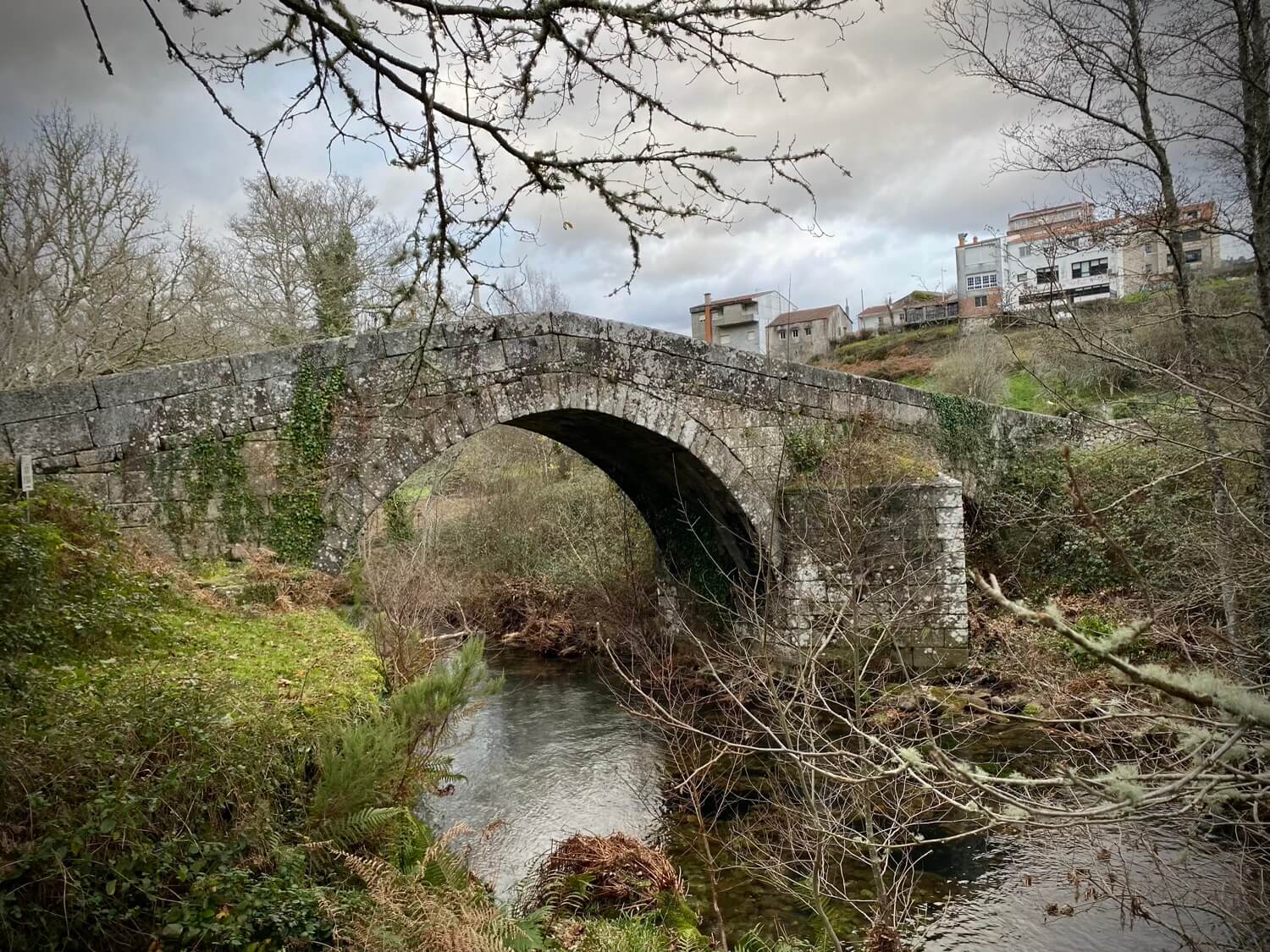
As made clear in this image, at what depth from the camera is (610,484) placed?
14.0m

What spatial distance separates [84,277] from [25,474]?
769cm

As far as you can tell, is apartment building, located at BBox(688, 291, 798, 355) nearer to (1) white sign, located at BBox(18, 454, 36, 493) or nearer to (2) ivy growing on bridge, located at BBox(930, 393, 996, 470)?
(2) ivy growing on bridge, located at BBox(930, 393, 996, 470)

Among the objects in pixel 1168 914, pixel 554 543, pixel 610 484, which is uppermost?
pixel 610 484

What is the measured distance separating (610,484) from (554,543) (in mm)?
1412

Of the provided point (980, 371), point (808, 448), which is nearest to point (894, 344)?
point (980, 371)

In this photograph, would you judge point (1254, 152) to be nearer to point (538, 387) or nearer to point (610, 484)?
point (538, 387)

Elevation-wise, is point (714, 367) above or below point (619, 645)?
above

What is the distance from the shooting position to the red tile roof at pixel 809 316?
38.6 metres

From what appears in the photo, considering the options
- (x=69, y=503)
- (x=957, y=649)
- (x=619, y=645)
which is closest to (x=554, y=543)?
(x=619, y=645)

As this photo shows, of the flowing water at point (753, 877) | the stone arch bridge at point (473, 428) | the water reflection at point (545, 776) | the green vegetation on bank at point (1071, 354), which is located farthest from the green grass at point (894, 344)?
the flowing water at point (753, 877)

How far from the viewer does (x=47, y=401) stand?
520cm

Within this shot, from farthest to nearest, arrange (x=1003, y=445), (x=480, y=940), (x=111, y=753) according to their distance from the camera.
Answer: (x=1003, y=445)
(x=480, y=940)
(x=111, y=753)

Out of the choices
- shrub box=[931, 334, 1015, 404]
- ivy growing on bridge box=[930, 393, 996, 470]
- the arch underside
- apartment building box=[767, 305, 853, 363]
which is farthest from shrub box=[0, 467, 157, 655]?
apartment building box=[767, 305, 853, 363]

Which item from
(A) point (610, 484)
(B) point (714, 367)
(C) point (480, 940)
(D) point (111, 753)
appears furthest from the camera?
(A) point (610, 484)
